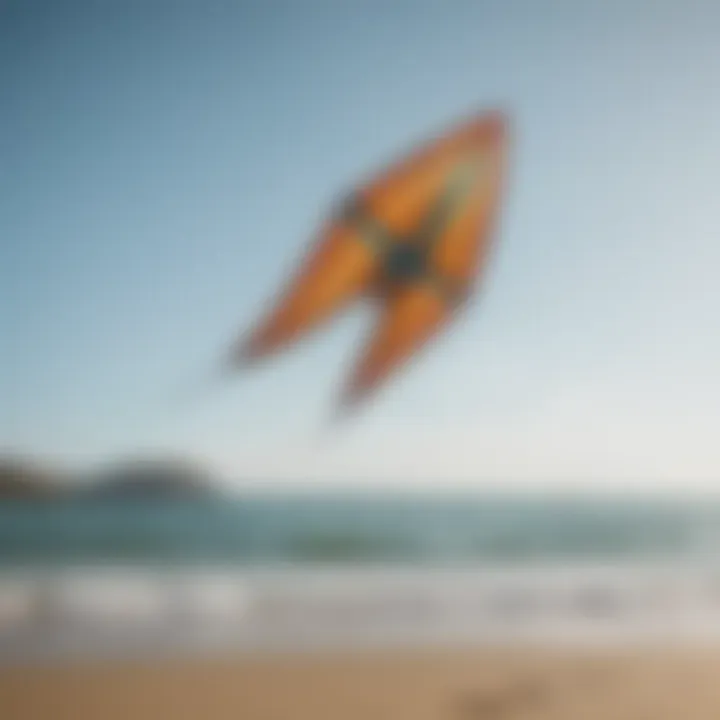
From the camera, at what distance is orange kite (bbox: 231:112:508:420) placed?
4.93 feet

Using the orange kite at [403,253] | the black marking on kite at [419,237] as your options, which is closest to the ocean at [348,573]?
the orange kite at [403,253]

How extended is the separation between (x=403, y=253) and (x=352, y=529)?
42 cm

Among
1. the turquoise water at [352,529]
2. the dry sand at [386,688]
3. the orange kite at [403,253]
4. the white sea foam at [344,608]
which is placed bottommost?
the dry sand at [386,688]

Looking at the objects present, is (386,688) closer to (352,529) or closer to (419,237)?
(352,529)

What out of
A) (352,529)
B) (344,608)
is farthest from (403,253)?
(344,608)

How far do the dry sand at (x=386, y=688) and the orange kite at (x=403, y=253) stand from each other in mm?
401

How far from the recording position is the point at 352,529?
1.50m

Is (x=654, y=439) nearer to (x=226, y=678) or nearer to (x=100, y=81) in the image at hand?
(x=226, y=678)

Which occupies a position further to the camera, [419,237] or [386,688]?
[419,237]

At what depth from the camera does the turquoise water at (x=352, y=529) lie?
55.9 inches

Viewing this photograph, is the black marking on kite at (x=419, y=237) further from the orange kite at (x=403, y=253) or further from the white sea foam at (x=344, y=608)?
the white sea foam at (x=344, y=608)

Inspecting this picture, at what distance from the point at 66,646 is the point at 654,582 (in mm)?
902

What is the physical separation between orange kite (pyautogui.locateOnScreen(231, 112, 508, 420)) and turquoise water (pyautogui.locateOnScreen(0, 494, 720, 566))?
0.18 m

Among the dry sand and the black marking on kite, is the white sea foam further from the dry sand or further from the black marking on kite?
the black marking on kite
